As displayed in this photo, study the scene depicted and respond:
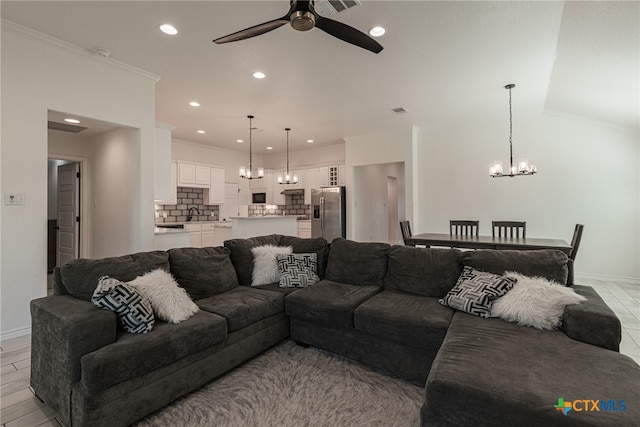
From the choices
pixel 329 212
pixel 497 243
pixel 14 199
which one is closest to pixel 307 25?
pixel 14 199

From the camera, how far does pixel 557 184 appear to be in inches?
207

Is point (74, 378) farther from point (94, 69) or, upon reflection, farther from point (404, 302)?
point (94, 69)

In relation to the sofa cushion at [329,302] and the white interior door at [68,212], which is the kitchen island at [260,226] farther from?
the sofa cushion at [329,302]

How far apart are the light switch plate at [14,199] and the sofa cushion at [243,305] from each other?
208 cm

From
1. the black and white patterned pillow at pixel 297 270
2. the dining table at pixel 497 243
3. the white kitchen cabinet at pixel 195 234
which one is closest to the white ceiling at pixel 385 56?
the dining table at pixel 497 243

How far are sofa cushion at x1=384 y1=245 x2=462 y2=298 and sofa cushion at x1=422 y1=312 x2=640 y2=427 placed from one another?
0.87 m

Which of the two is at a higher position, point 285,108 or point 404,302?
point 285,108

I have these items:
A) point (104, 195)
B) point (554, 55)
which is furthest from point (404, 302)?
point (104, 195)

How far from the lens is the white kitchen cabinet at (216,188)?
7490mm

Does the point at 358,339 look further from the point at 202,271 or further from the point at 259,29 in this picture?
the point at 259,29

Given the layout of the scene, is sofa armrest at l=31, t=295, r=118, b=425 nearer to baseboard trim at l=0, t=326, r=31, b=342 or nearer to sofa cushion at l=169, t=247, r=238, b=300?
sofa cushion at l=169, t=247, r=238, b=300

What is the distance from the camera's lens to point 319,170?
7809 mm

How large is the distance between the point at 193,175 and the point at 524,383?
278 inches

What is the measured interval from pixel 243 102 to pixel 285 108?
70 cm
